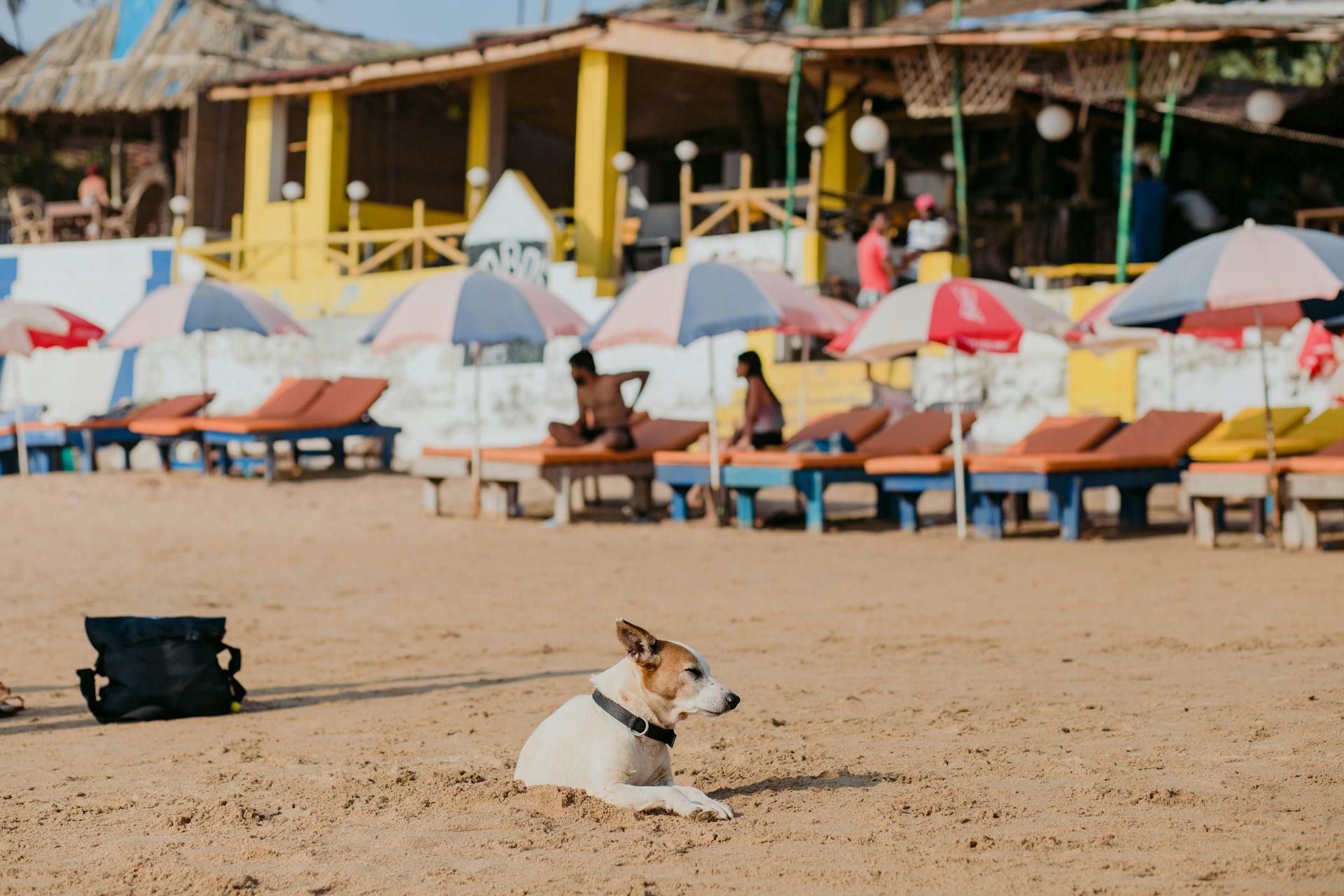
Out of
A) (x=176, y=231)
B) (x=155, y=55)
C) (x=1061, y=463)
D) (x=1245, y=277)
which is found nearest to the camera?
(x=1245, y=277)

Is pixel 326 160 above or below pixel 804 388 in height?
above

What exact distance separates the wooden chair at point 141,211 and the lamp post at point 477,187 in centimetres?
599

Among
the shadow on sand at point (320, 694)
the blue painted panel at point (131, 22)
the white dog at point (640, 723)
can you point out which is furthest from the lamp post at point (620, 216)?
the white dog at point (640, 723)

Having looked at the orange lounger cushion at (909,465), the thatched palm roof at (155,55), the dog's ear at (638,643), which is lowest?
the dog's ear at (638,643)

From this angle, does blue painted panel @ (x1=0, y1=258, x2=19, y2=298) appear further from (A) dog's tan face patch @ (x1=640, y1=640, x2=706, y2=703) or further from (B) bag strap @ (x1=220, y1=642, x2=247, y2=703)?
(A) dog's tan face patch @ (x1=640, y1=640, x2=706, y2=703)

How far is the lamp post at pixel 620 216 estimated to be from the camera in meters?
19.5

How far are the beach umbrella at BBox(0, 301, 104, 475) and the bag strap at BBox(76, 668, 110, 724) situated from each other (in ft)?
37.9

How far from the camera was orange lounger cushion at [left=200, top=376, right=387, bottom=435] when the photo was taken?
645 inches

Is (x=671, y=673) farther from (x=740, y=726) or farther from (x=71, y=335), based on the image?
(x=71, y=335)

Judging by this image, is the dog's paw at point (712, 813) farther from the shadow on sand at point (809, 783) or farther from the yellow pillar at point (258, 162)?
the yellow pillar at point (258, 162)

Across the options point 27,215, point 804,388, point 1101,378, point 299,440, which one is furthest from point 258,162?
point 1101,378

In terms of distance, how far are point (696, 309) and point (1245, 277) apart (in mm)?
4042

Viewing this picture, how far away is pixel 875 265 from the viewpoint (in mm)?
16531

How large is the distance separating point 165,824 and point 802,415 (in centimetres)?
1151
